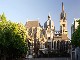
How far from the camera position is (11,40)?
244 ft

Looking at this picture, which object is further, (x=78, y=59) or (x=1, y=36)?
(x=78, y=59)

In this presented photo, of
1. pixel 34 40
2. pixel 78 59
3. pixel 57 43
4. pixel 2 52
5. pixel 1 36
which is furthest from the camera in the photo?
pixel 57 43

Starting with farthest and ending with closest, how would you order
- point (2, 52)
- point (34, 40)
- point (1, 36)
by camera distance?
point (34, 40) → point (2, 52) → point (1, 36)

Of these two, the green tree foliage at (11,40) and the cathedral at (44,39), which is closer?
the green tree foliage at (11,40)

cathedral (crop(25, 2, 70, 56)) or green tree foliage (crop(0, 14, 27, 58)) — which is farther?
cathedral (crop(25, 2, 70, 56))

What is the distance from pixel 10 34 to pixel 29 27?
374 feet

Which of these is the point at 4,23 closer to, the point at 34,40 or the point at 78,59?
the point at 78,59

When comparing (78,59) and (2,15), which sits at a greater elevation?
(2,15)

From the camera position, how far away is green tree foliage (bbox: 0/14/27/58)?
242 feet

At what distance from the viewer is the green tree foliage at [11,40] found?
7388 centimetres

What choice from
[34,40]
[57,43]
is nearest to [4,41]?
[34,40]

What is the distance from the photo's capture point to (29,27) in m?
189

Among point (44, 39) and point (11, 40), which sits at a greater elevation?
point (44, 39)

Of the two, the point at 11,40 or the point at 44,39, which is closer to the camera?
the point at 11,40
